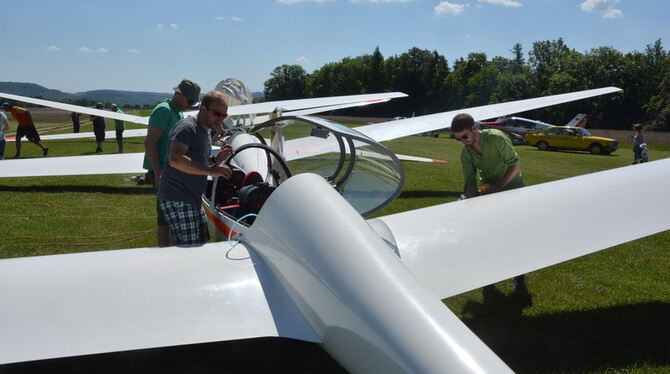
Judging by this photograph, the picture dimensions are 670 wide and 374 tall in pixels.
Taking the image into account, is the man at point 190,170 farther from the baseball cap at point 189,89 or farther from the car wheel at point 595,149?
the car wheel at point 595,149

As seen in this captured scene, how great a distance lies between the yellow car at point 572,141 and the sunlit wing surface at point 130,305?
24444 millimetres

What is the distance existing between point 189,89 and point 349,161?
56.2 inches

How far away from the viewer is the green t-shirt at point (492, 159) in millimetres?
4168

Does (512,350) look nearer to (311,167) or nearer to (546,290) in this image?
(546,290)

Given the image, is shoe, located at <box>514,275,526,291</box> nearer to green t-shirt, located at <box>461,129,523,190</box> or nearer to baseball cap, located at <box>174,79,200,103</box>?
green t-shirt, located at <box>461,129,523,190</box>

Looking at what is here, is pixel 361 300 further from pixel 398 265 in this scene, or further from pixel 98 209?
pixel 98 209

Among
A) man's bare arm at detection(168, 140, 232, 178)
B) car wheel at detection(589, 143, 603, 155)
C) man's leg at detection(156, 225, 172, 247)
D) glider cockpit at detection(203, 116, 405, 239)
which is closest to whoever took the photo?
man's bare arm at detection(168, 140, 232, 178)

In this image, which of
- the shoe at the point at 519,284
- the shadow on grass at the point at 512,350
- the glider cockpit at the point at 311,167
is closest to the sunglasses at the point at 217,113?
the glider cockpit at the point at 311,167

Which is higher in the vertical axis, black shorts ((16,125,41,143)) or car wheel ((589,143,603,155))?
black shorts ((16,125,41,143))

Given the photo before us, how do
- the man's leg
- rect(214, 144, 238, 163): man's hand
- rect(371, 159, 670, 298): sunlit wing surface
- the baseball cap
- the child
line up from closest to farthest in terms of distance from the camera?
rect(371, 159, 670, 298): sunlit wing surface → rect(214, 144, 238, 163): man's hand → the man's leg → the baseball cap → the child

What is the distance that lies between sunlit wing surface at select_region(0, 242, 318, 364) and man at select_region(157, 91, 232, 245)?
76 cm

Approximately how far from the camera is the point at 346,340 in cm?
195

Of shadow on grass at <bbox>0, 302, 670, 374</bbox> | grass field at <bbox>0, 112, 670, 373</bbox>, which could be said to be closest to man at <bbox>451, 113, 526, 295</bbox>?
grass field at <bbox>0, 112, 670, 373</bbox>

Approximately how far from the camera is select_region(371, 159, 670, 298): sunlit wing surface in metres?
2.91
